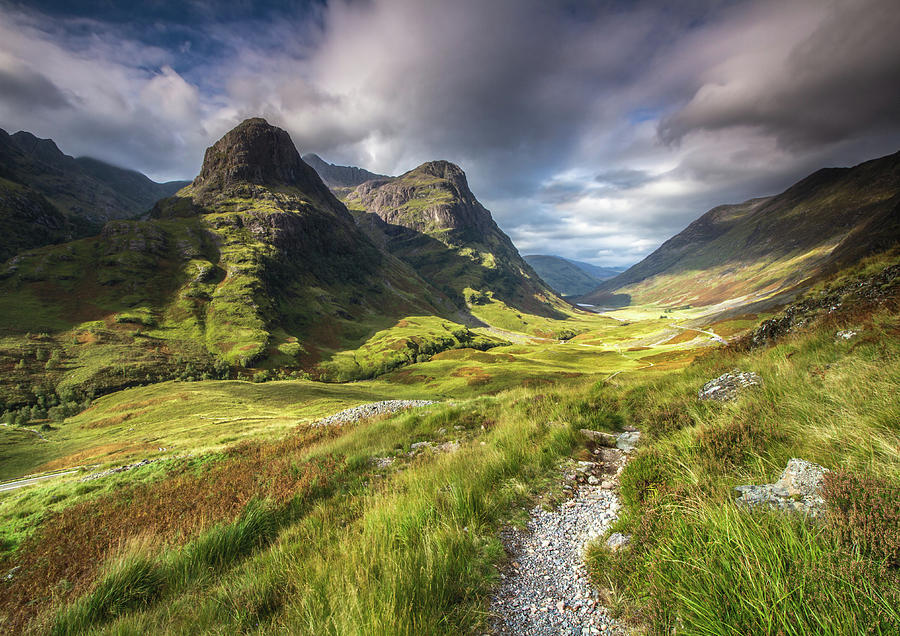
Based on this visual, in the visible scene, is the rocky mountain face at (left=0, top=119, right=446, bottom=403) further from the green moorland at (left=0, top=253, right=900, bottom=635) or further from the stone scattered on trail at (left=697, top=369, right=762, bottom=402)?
the stone scattered on trail at (left=697, top=369, right=762, bottom=402)

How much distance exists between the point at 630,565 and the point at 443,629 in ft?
5.88

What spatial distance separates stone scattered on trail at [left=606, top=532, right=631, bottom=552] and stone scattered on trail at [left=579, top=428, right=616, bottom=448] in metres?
3.80

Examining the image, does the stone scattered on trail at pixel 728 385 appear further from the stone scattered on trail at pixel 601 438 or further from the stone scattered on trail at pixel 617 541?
the stone scattered on trail at pixel 617 541

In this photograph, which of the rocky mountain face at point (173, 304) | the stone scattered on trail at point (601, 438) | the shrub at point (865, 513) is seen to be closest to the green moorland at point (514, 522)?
the shrub at point (865, 513)

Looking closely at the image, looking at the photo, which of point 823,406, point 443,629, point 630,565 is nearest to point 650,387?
point 823,406

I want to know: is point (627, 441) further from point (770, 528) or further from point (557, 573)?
point (770, 528)

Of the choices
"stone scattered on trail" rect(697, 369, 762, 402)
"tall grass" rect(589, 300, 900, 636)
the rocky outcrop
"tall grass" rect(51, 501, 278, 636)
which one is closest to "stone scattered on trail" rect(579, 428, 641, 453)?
"tall grass" rect(589, 300, 900, 636)

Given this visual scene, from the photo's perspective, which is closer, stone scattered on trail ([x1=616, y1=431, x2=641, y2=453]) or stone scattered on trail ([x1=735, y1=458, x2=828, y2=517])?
stone scattered on trail ([x1=735, y1=458, x2=828, y2=517])

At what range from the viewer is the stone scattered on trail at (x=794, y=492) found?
8.87 feet

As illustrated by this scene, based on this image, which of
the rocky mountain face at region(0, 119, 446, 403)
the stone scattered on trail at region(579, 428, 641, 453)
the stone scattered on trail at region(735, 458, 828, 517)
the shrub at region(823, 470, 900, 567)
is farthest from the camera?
the rocky mountain face at region(0, 119, 446, 403)

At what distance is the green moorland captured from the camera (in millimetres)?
2115

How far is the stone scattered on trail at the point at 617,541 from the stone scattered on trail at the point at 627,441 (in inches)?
134

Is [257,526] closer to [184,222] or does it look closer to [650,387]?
[650,387]

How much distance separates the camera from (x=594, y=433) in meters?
7.62
